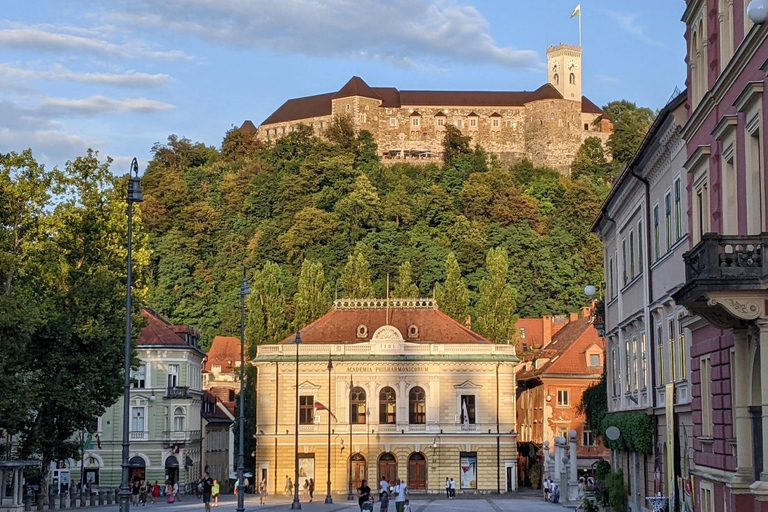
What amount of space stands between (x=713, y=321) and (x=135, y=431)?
60.0 metres

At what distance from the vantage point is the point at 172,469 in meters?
75.8

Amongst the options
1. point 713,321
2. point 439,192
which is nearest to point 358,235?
point 439,192

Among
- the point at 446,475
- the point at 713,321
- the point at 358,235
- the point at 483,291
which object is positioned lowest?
the point at 446,475

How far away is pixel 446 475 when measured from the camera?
72.2m

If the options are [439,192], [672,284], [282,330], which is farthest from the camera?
[439,192]

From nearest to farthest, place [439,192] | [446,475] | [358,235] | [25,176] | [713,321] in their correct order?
[713,321] < [25,176] < [446,475] < [358,235] < [439,192]

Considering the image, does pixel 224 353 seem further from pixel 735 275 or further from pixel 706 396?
pixel 735 275

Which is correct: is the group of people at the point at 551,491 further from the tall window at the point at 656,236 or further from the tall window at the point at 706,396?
the tall window at the point at 706,396

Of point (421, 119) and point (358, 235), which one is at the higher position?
point (421, 119)

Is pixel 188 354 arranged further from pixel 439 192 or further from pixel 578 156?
pixel 578 156

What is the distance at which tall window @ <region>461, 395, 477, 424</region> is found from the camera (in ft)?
240

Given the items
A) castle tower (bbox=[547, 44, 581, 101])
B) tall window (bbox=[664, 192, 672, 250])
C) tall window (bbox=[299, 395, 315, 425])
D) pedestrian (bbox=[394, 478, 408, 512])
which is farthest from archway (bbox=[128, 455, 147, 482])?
castle tower (bbox=[547, 44, 581, 101])

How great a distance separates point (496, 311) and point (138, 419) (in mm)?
32272

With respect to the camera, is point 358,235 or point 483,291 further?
point 358,235
